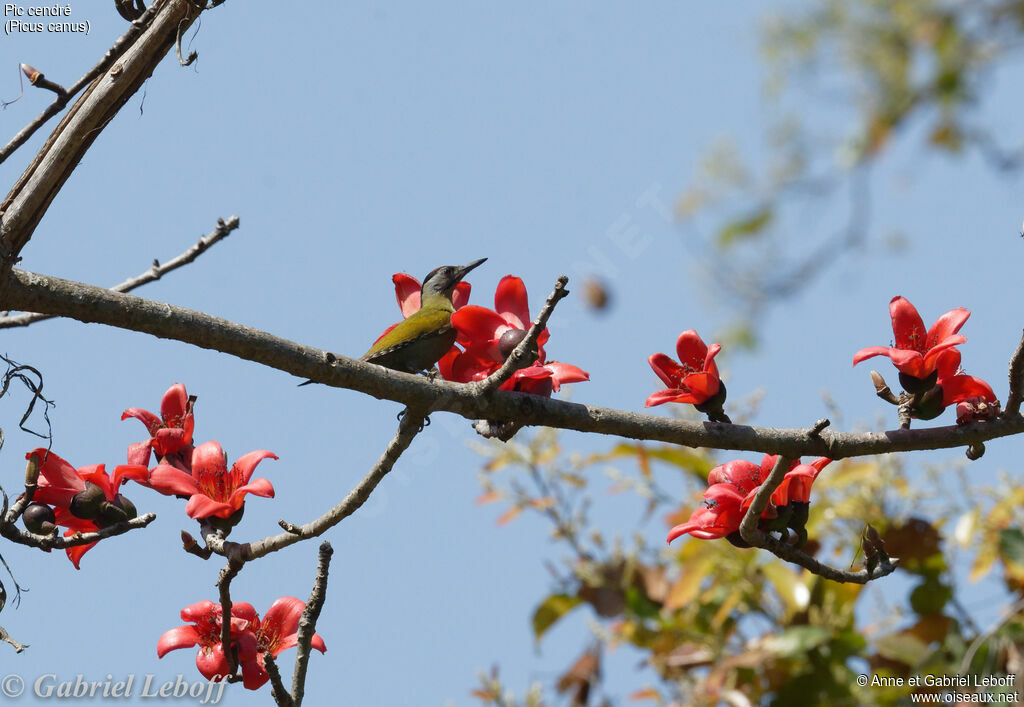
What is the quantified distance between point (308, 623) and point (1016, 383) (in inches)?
53.7

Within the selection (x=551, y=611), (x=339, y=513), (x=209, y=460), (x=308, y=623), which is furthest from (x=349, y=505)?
(x=551, y=611)

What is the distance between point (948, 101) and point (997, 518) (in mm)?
2769

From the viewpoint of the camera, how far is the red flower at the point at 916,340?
6.63 ft

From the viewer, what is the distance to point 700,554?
3.50 metres

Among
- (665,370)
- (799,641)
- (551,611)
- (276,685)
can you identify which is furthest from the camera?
(551,611)

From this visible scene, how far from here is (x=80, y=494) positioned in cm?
196

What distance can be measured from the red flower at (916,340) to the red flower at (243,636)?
1228 millimetres

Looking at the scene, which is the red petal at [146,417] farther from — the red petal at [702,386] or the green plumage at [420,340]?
the red petal at [702,386]

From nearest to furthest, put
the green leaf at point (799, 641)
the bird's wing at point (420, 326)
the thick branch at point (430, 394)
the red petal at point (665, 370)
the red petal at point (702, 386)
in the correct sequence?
1. the thick branch at point (430, 394)
2. the red petal at point (702, 386)
3. the red petal at point (665, 370)
4. the bird's wing at point (420, 326)
5. the green leaf at point (799, 641)

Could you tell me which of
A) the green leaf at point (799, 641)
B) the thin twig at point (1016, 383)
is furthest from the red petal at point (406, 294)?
the green leaf at point (799, 641)

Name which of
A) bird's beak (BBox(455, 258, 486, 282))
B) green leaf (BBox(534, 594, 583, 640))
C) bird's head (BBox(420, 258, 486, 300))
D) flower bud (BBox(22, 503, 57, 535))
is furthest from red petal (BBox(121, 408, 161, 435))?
green leaf (BBox(534, 594, 583, 640))

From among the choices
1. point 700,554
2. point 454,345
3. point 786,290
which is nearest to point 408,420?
point 454,345

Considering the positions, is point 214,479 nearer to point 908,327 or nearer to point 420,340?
point 420,340

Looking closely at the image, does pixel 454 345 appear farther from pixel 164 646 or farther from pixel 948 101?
pixel 948 101
